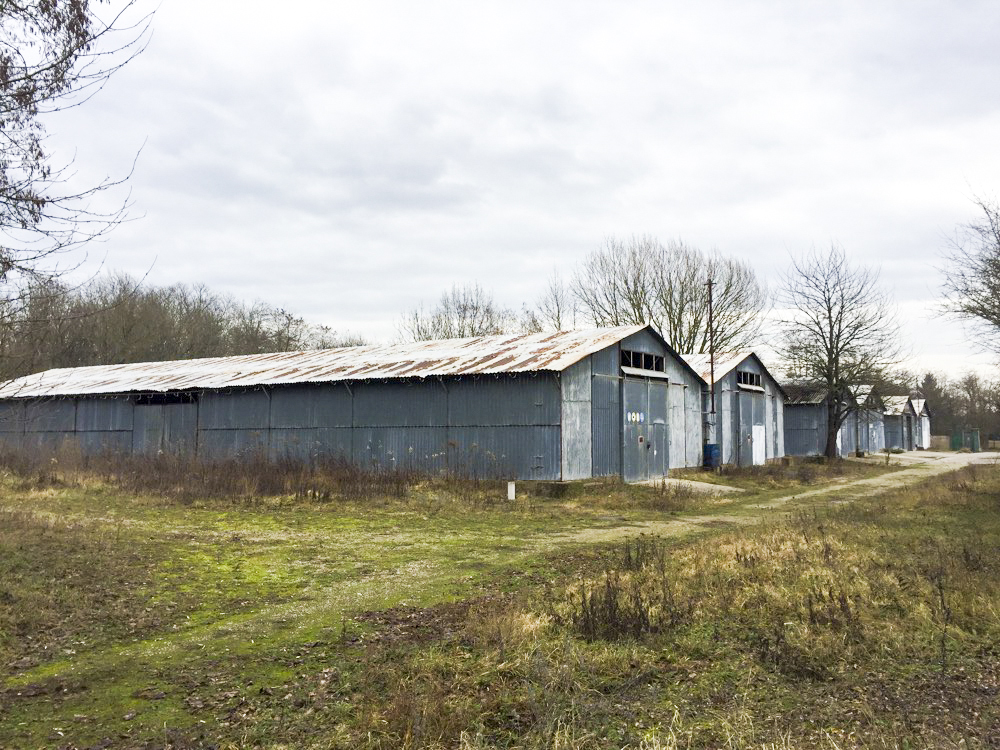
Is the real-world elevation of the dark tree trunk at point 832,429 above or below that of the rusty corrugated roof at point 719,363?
below


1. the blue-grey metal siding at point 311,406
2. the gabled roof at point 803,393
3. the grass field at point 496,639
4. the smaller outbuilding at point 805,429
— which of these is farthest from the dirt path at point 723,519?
the smaller outbuilding at point 805,429

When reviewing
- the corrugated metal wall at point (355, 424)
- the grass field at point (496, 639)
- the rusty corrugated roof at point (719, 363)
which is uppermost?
the rusty corrugated roof at point (719, 363)

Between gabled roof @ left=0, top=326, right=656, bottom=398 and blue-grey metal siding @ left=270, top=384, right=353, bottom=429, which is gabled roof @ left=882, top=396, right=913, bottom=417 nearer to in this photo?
gabled roof @ left=0, top=326, right=656, bottom=398

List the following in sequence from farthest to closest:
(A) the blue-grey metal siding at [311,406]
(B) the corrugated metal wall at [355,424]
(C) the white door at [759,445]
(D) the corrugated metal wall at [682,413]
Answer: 1. (C) the white door at [759,445]
2. (D) the corrugated metal wall at [682,413]
3. (A) the blue-grey metal siding at [311,406]
4. (B) the corrugated metal wall at [355,424]

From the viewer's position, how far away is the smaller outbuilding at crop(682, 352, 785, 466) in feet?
108

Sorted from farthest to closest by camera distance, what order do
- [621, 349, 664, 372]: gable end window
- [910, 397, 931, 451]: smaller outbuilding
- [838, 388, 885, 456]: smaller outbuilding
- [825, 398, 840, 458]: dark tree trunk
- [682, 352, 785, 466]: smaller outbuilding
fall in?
[910, 397, 931, 451]: smaller outbuilding < [838, 388, 885, 456]: smaller outbuilding < [825, 398, 840, 458]: dark tree trunk < [682, 352, 785, 466]: smaller outbuilding < [621, 349, 664, 372]: gable end window

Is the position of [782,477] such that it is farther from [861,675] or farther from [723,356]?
[861,675]

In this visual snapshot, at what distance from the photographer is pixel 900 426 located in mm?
60938

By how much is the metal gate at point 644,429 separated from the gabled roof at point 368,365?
1890mm

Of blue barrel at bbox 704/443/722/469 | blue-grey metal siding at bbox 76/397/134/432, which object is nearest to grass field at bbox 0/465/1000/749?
blue barrel at bbox 704/443/722/469

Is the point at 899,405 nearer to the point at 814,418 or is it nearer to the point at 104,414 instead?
Answer: the point at 814,418

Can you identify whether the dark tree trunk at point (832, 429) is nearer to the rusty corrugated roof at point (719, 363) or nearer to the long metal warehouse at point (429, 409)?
the rusty corrugated roof at point (719, 363)

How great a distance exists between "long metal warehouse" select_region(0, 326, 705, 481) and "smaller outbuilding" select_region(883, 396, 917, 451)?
35569 millimetres

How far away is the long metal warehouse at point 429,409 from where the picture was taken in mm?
21469
